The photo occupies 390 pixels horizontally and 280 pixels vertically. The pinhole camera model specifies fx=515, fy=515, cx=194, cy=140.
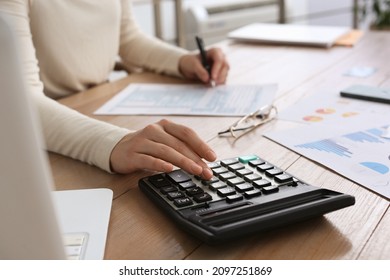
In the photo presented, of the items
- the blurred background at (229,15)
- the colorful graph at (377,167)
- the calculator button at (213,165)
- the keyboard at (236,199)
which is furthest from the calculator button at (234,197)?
the blurred background at (229,15)

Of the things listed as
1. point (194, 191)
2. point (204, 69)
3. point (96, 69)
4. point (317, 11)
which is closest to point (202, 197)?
point (194, 191)

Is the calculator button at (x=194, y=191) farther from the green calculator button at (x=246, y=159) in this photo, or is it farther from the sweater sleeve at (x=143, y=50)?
the sweater sleeve at (x=143, y=50)

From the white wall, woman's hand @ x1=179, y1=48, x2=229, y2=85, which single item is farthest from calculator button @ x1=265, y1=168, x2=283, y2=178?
the white wall

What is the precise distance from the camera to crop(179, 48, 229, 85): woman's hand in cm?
123

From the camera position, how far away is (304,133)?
0.87 m

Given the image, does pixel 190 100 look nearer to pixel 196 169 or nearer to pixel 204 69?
pixel 204 69

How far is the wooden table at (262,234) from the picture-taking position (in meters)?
0.54

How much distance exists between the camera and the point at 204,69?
1.24 meters

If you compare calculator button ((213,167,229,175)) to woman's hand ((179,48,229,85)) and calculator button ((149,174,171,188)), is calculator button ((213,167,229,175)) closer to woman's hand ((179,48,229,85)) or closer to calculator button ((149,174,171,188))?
calculator button ((149,174,171,188))

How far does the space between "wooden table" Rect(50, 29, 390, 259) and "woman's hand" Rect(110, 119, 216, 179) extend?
0.10 feet

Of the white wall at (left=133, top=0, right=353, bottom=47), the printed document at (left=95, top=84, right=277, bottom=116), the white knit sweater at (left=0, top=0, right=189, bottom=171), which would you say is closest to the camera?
the white knit sweater at (left=0, top=0, right=189, bottom=171)

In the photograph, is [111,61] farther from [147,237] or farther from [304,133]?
[147,237]

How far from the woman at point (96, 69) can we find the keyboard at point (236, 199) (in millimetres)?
30

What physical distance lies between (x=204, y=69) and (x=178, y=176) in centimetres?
60
